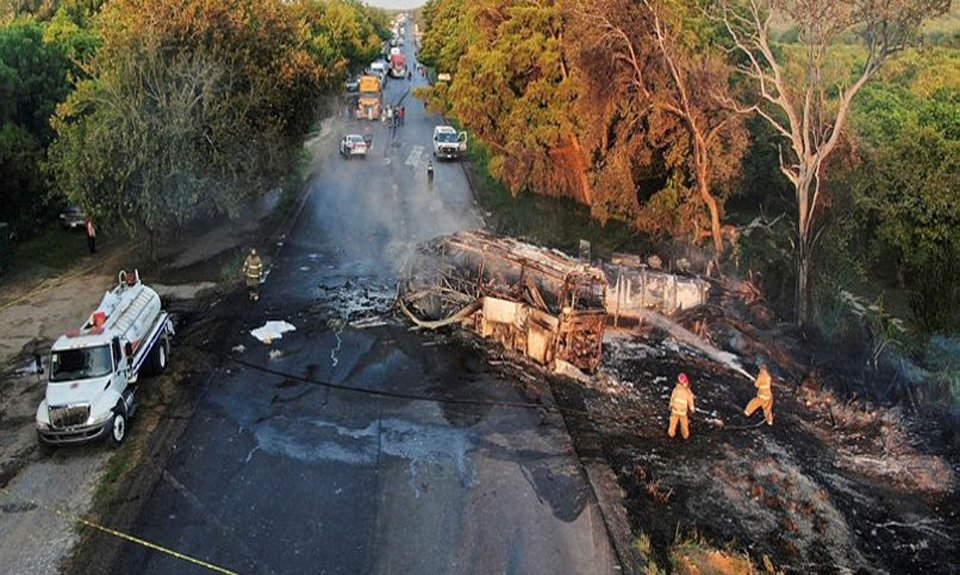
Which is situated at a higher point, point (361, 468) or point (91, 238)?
point (361, 468)

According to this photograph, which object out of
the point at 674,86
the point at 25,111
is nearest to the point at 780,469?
the point at 674,86

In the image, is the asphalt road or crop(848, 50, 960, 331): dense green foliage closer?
the asphalt road

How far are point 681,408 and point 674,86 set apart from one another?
1802 centimetres

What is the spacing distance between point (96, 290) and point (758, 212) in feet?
99.5

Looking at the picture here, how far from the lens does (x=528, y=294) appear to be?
21.8m

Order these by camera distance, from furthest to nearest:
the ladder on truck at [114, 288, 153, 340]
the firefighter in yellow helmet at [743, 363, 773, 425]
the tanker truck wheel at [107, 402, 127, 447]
→ 1. the ladder on truck at [114, 288, 153, 340]
2. the firefighter in yellow helmet at [743, 363, 773, 425]
3. the tanker truck wheel at [107, 402, 127, 447]

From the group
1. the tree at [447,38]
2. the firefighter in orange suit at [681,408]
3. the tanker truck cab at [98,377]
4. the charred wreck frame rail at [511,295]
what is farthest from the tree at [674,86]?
the tree at [447,38]

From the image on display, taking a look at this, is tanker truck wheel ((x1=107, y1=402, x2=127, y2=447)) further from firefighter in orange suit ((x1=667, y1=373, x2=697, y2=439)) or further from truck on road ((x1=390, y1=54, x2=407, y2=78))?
truck on road ((x1=390, y1=54, x2=407, y2=78))

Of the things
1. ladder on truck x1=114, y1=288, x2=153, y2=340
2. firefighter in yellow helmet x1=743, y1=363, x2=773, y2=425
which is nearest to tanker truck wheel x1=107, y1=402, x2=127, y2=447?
ladder on truck x1=114, y1=288, x2=153, y2=340

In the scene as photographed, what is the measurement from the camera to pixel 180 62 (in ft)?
94.1

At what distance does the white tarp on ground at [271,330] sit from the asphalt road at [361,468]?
0.85ft

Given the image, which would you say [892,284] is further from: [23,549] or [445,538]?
[23,549]

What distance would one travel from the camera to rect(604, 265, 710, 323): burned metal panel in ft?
81.6

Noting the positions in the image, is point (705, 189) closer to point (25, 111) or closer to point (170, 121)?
point (170, 121)
